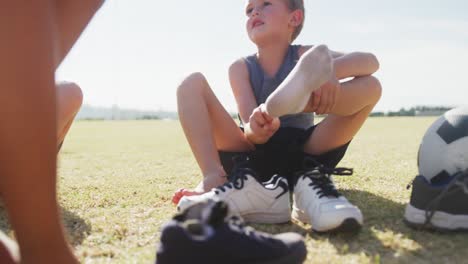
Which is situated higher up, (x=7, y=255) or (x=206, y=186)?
(x=7, y=255)

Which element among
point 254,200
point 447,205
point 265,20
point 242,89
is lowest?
point 254,200

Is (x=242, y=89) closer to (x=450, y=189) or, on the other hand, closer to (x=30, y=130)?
(x=450, y=189)

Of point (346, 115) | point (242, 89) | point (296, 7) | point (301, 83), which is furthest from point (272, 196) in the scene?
point (296, 7)

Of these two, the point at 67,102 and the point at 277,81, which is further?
the point at 277,81

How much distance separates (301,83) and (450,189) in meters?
0.62

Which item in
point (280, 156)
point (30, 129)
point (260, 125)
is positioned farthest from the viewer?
→ point (280, 156)

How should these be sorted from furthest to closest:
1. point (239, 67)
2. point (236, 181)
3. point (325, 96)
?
point (239, 67) → point (325, 96) → point (236, 181)

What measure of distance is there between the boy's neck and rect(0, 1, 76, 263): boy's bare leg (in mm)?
1929

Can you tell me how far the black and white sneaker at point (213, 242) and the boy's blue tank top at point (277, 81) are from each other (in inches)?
62.7

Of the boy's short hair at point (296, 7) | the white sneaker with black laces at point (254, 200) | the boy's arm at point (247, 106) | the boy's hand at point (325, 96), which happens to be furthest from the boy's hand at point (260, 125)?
the boy's short hair at point (296, 7)

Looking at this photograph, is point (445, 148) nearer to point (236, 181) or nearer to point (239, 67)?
point (236, 181)

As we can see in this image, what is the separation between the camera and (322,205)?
159cm

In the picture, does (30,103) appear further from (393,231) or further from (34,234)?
(393,231)

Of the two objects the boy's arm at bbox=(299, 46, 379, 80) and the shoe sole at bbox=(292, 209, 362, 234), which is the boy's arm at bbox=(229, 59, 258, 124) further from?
the shoe sole at bbox=(292, 209, 362, 234)
